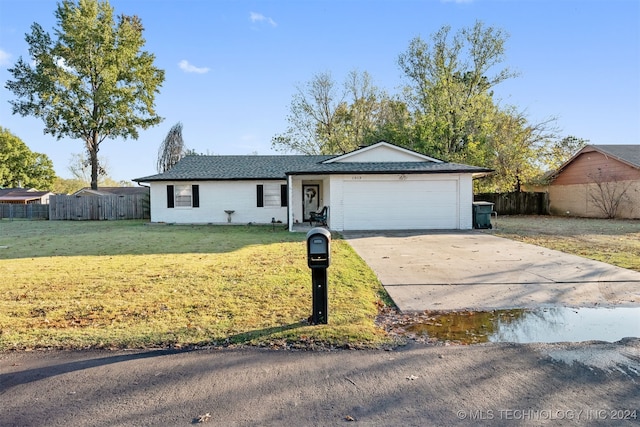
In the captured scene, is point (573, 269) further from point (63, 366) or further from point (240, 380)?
point (63, 366)

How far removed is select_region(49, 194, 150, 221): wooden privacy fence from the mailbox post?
2393 centimetres

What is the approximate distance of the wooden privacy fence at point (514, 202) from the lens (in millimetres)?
27438

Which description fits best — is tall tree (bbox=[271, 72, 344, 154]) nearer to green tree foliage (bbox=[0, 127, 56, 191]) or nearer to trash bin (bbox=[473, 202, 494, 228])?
trash bin (bbox=[473, 202, 494, 228])

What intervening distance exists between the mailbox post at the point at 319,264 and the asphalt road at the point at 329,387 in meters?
0.78

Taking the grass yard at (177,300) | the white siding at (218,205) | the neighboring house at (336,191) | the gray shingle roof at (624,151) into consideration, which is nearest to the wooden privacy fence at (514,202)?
the gray shingle roof at (624,151)

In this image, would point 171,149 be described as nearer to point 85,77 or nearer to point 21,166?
point 85,77

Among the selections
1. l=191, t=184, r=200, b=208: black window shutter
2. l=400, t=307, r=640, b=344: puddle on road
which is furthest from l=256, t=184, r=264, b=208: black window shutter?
l=400, t=307, r=640, b=344: puddle on road

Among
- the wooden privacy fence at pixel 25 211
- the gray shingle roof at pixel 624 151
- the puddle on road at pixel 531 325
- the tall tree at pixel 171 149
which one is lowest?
the puddle on road at pixel 531 325

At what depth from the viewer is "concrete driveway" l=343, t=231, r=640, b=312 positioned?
5355 mm

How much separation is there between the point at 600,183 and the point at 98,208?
31.9 meters

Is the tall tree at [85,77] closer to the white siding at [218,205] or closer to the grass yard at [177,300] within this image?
the white siding at [218,205]

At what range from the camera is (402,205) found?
15.8m

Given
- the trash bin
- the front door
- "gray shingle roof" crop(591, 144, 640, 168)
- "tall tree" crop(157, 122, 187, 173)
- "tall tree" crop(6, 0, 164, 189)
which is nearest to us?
the trash bin

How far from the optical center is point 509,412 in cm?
261
